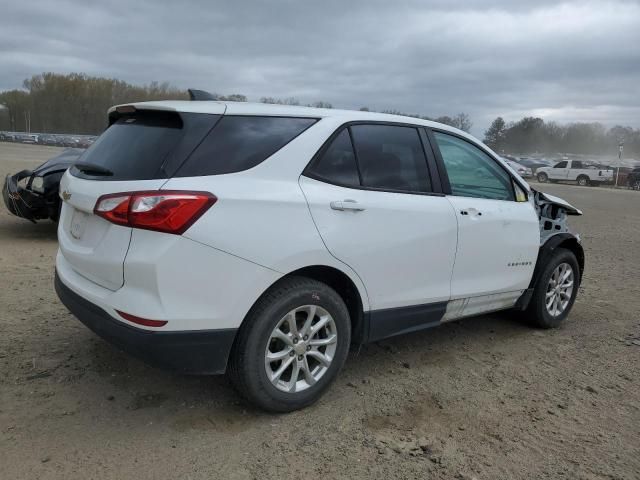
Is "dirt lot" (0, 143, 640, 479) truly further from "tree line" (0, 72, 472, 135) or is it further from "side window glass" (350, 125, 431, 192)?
"tree line" (0, 72, 472, 135)

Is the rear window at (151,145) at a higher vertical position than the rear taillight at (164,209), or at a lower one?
higher

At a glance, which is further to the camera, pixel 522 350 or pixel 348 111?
pixel 522 350

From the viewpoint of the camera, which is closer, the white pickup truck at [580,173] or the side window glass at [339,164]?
the side window glass at [339,164]

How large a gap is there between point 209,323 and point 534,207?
3.18 metres

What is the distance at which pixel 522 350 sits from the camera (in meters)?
4.45

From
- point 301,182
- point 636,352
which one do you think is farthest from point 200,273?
point 636,352

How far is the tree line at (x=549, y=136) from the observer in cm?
10488

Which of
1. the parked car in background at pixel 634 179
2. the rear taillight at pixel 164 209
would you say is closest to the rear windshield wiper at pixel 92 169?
the rear taillight at pixel 164 209

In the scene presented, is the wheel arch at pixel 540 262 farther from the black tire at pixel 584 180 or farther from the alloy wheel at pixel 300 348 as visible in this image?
the black tire at pixel 584 180

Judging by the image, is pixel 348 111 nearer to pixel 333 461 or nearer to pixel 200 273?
pixel 200 273

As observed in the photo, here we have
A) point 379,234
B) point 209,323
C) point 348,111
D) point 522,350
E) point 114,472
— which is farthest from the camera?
point 522,350

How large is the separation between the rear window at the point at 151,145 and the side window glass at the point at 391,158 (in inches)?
38.5

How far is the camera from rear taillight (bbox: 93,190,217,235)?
2.63 metres

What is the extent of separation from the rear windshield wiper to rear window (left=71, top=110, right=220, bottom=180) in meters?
0.01
